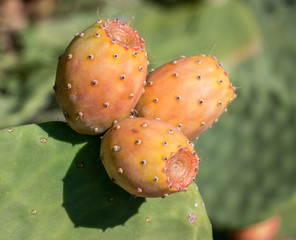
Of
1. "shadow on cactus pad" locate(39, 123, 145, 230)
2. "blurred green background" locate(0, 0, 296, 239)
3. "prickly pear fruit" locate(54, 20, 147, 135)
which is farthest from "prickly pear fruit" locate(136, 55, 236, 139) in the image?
"blurred green background" locate(0, 0, 296, 239)

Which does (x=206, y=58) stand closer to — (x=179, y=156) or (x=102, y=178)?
(x=179, y=156)

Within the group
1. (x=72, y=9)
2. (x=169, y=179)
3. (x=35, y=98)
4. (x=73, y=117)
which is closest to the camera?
(x=169, y=179)

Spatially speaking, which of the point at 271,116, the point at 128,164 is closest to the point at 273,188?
the point at 271,116

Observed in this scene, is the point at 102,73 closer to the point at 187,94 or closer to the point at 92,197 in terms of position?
the point at 187,94

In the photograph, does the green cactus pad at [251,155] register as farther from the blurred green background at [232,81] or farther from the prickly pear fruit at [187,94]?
the prickly pear fruit at [187,94]

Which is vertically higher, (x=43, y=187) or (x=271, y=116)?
(x=43, y=187)

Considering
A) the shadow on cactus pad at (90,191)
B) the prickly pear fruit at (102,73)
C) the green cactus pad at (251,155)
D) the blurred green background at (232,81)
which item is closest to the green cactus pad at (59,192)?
the shadow on cactus pad at (90,191)

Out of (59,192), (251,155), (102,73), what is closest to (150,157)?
(102,73)
